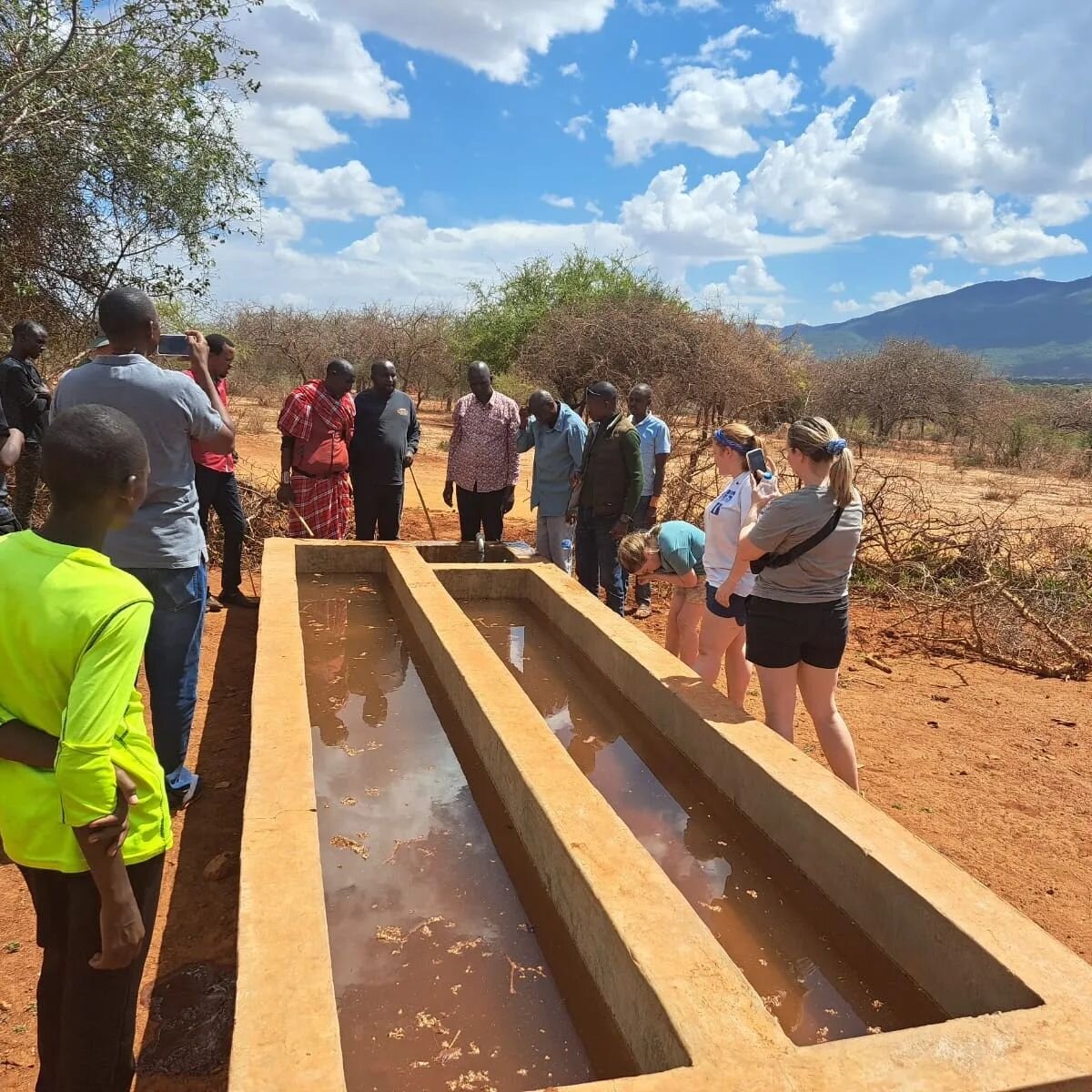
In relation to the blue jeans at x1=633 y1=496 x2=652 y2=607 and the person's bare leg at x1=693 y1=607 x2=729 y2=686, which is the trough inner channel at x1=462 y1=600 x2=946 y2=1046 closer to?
the person's bare leg at x1=693 y1=607 x2=729 y2=686

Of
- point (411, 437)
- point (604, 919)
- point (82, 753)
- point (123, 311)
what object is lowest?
point (604, 919)

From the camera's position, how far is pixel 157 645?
3.00 metres

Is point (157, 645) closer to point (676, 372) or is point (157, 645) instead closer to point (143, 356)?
point (143, 356)

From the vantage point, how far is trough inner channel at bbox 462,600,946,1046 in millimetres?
2395

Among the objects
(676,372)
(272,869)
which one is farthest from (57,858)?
(676,372)

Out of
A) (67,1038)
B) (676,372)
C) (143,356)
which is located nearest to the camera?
(67,1038)

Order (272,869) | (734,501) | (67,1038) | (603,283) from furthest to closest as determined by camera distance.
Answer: (603,283) → (734,501) → (272,869) → (67,1038)

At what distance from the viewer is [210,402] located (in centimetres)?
306

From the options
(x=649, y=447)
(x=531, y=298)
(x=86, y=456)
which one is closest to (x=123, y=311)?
(x=86, y=456)

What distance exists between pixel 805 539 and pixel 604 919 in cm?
160

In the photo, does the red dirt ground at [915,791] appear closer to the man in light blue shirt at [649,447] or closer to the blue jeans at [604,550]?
the blue jeans at [604,550]

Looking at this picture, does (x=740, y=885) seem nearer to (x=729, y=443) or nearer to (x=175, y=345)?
(x=729, y=443)

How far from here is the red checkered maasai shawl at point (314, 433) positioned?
584 centimetres

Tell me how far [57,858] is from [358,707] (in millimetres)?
2783
